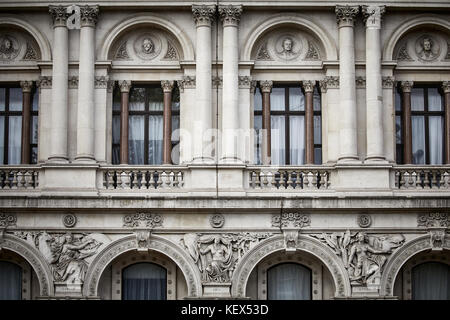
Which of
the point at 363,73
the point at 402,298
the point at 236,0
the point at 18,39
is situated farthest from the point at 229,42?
the point at 402,298

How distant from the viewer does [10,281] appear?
38.1 metres

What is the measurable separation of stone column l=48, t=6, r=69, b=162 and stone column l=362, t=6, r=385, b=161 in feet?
29.7

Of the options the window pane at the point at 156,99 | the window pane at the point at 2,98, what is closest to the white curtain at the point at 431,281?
the window pane at the point at 156,99

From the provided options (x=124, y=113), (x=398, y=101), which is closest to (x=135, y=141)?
(x=124, y=113)

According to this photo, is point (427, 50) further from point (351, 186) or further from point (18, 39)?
point (18, 39)

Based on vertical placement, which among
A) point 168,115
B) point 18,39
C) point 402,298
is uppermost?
point 18,39

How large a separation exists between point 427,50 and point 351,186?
16.7ft

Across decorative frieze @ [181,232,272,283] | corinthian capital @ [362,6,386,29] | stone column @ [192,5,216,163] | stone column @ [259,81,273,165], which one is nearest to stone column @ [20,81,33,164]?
stone column @ [192,5,216,163]

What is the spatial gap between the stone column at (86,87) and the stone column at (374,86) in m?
8.24

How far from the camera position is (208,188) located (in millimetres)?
37594

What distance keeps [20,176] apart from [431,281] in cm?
1262

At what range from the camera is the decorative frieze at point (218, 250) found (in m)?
37.1

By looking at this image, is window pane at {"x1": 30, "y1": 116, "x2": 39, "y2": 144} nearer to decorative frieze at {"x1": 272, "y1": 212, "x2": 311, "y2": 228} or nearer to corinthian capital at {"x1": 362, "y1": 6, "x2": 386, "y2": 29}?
decorative frieze at {"x1": 272, "y1": 212, "x2": 311, "y2": 228}

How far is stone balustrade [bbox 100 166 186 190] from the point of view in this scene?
38.0m
